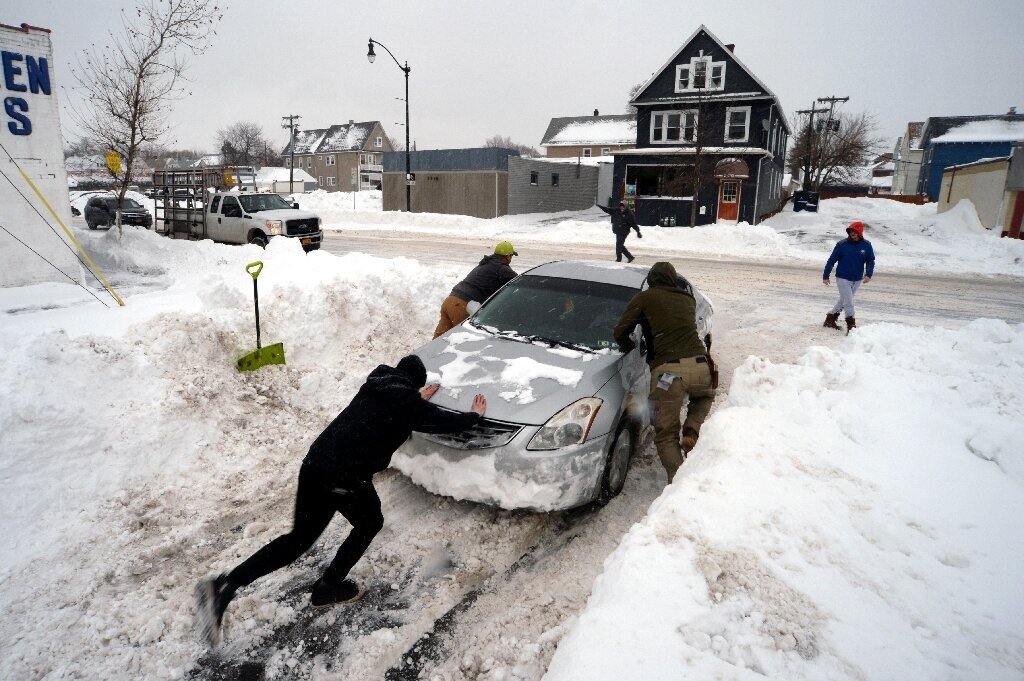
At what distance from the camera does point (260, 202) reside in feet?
56.6

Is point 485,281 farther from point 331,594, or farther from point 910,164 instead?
point 910,164

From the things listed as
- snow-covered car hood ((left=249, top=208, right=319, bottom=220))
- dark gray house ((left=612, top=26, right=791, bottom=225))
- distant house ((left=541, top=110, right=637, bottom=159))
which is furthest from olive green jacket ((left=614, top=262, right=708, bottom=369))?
distant house ((left=541, top=110, right=637, bottom=159))

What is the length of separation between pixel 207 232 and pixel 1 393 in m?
14.6

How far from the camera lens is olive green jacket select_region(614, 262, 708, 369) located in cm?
464

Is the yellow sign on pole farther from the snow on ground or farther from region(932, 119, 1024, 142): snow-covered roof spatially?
region(932, 119, 1024, 142): snow-covered roof

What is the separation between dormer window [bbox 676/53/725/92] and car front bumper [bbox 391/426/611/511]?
29714mm

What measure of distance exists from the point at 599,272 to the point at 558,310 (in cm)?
88

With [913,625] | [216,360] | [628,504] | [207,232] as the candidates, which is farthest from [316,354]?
[207,232]

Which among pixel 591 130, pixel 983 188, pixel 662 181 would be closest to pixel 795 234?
pixel 662 181

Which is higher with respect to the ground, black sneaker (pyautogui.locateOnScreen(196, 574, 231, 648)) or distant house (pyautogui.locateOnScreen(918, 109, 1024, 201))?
distant house (pyautogui.locateOnScreen(918, 109, 1024, 201))

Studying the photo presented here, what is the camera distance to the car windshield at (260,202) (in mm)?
16875

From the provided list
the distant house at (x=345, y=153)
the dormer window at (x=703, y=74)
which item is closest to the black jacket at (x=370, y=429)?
the dormer window at (x=703, y=74)

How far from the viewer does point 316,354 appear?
7062 millimetres

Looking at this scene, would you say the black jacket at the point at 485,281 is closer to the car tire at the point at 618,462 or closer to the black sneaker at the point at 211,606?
the car tire at the point at 618,462
